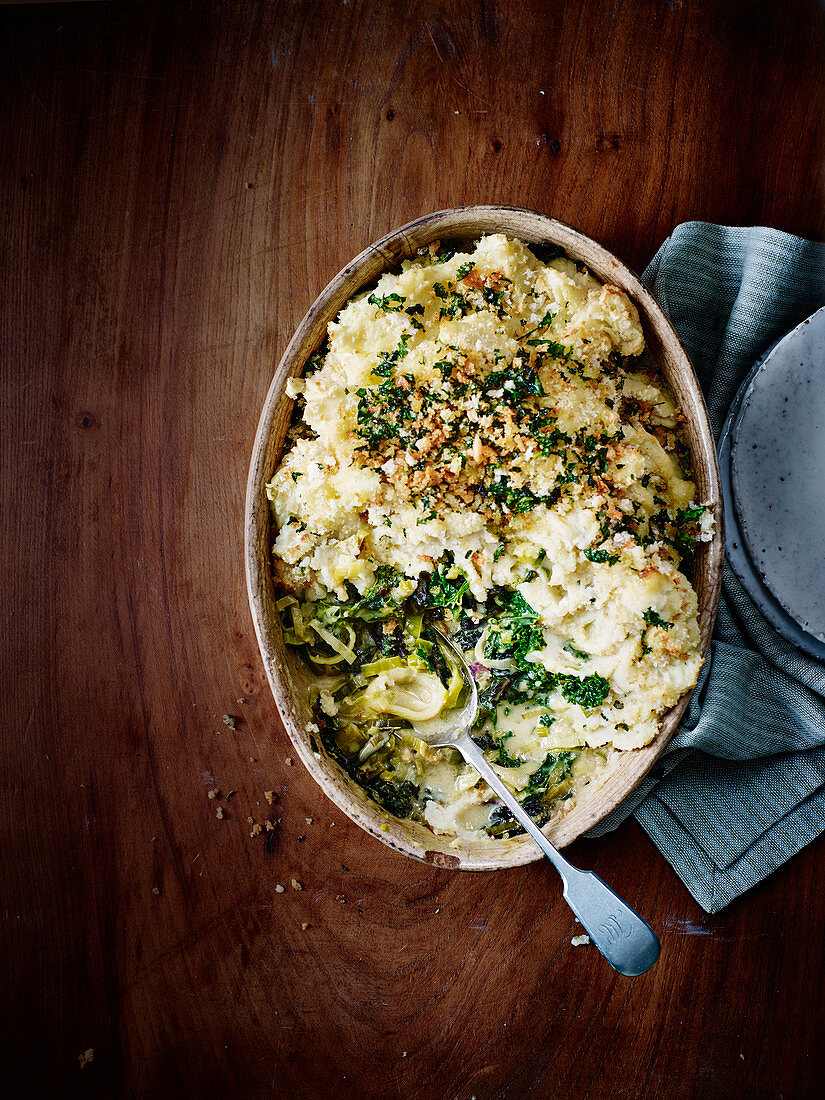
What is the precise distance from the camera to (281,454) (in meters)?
2.27

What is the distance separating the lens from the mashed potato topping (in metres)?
1.97

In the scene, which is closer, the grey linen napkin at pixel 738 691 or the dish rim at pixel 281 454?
the dish rim at pixel 281 454

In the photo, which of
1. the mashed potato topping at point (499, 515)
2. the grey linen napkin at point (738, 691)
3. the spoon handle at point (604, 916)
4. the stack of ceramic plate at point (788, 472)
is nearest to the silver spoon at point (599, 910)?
the spoon handle at point (604, 916)

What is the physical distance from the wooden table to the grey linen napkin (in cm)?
15

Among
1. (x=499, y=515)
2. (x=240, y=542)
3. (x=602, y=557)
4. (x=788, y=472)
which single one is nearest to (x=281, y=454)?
(x=240, y=542)

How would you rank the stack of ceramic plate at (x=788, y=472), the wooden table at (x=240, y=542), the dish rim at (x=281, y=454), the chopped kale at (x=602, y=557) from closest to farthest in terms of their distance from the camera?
the chopped kale at (x=602, y=557)
the dish rim at (x=281, y=454)
the stack of ceramic plate at (x=788, y=472)
the wooden table at (x=240, y=542)

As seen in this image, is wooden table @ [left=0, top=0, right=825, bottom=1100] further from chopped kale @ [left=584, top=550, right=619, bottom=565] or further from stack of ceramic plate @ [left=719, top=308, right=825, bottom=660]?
chopped kale @ [left=584, top=550, right=619, bottom=565]

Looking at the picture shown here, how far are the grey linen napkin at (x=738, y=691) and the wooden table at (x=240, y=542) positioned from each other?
150 mm

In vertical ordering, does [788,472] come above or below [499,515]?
above

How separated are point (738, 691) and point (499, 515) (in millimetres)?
1012

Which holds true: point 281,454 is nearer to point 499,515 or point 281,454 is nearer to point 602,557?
point 499,515

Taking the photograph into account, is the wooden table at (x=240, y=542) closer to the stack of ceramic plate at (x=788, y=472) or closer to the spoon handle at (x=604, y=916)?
the spoon handle at (x=604, y=916)

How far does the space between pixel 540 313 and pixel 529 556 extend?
0.72 m

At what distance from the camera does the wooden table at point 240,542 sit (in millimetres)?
2453
